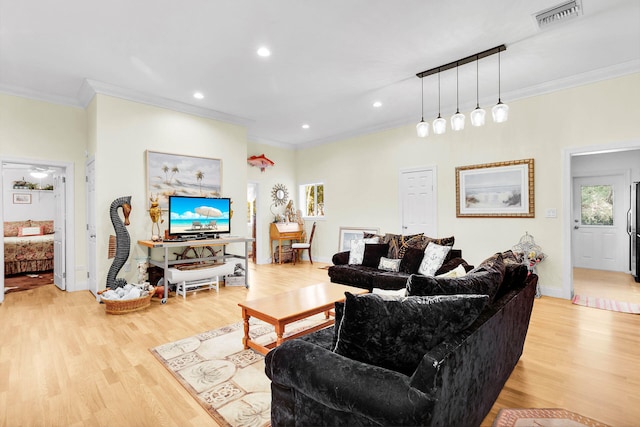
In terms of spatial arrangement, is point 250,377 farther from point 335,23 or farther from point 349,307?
point 335,23

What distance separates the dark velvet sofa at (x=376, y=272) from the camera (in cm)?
391

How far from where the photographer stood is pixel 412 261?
414cm

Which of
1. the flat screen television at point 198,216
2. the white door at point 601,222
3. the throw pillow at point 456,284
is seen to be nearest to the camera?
the throw pillow at point 456,284

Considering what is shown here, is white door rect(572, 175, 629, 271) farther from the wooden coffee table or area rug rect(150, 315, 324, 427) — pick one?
area rug rect(150, 315, 324, 427)

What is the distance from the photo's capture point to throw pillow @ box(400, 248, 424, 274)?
411cm

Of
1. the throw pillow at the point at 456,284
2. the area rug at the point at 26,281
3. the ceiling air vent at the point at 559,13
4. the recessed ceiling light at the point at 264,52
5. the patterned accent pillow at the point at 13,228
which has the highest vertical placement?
the recessed ceiling light at the point at 264,52

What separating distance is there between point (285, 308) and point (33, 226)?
7.64m

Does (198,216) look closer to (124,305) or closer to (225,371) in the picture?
(124,305)

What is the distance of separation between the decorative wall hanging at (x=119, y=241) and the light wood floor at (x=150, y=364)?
0.37 meters

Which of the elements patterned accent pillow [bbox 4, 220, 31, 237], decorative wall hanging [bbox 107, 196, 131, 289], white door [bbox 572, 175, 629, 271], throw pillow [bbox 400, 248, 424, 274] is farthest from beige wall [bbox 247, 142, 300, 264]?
white door [bbox 572, 175, 629, 271]

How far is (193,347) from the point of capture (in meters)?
2.80

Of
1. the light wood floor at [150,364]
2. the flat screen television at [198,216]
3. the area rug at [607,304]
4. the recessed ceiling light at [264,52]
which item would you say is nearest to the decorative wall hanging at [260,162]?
the flat screen television at [198,216]

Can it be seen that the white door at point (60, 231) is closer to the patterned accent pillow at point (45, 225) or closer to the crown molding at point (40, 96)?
the crown molding at point (40, 96)

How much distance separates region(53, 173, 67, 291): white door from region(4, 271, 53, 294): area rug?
1.34ft
